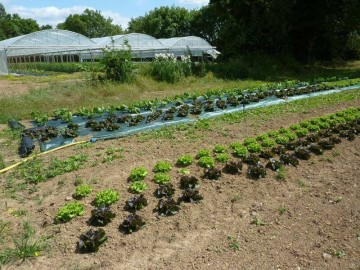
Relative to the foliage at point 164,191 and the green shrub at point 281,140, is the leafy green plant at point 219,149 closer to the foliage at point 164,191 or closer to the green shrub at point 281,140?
the green shrub at point 281,140

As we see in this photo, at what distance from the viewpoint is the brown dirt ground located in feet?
11.4

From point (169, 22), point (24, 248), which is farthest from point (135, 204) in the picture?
point (169, 22)

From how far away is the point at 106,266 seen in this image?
337cm

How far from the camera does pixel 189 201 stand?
4.46m

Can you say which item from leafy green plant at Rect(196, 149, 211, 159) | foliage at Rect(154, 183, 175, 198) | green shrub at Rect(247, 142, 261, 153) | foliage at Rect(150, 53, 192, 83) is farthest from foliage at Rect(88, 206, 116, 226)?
foliage at Rect(150, 53, 192, 83)

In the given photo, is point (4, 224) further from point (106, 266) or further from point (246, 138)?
point (246, 138)

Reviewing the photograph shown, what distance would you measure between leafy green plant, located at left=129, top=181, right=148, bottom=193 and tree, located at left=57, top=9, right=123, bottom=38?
205 ft

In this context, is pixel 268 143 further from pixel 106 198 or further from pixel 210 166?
pixel 106 198

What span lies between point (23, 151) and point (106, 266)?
362 centimetres

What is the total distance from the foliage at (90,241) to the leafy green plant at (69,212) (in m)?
0.49

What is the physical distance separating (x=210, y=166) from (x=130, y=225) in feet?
6.01

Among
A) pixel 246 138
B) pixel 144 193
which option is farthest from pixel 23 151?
pixel 246 138

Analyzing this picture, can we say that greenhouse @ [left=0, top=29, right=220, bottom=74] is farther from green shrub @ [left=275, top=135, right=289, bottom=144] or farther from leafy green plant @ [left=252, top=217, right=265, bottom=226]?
leafy green plant @ [left=252, top=217, right=265, bottom=226]

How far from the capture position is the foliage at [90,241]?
354 cm
